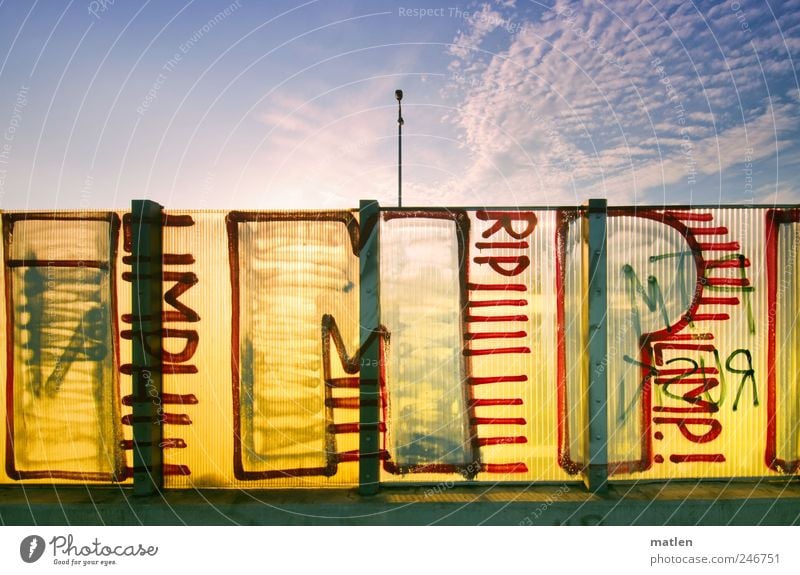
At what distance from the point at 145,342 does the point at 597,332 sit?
4.48 m

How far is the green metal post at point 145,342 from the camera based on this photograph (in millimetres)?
4039

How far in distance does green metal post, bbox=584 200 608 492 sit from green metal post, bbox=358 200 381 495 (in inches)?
83.1

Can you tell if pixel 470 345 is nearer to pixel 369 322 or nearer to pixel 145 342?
pixel 369 322

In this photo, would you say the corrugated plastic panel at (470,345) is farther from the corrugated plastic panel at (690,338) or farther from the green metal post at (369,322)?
the corrugated plastic panel at (690,338)

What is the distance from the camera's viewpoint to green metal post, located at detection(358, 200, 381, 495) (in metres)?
4.04

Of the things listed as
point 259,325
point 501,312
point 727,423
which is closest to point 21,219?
point 259,325

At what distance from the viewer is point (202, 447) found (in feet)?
14.1

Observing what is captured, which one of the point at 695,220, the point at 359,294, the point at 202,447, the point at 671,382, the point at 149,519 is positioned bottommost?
the point at 149,519

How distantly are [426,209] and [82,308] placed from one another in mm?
3749

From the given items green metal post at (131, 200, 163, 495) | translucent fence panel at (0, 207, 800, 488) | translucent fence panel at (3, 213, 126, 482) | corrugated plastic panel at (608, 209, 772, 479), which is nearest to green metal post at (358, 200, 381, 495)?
translucent fence panel at (0, 207, 800, 488)

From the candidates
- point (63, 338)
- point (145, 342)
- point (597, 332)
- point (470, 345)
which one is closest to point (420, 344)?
point (470, 345)

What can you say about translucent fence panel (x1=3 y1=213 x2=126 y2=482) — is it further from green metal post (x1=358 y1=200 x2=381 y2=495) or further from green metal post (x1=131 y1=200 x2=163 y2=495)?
green metal post (x1=358 y1=200 x2=381 y2=495)

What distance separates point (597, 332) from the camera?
4.05 metres

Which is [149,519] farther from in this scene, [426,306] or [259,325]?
[426,306]
